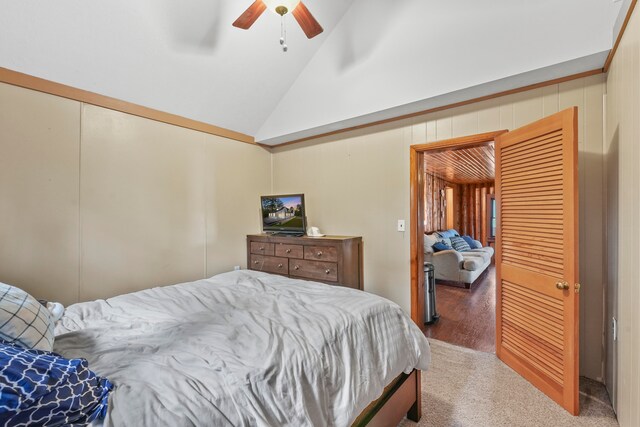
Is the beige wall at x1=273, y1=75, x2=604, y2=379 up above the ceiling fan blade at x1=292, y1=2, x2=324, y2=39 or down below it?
below

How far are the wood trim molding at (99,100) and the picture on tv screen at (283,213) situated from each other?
3.25 ft

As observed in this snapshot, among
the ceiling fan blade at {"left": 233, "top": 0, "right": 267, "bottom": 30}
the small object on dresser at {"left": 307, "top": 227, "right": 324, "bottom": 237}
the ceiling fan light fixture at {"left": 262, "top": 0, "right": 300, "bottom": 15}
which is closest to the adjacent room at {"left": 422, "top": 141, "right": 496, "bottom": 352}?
the small object on dresser at {"left": 307, "top": 227, "right": 324, "bottom": 237}

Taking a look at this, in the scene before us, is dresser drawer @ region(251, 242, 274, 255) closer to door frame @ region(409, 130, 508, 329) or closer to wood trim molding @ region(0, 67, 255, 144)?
wood trim molding @ region(0, 67, 255, 144)

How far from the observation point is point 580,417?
1.83 metres

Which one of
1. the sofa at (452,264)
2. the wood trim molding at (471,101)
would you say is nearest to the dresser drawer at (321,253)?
the wood trim molding at (471,101)

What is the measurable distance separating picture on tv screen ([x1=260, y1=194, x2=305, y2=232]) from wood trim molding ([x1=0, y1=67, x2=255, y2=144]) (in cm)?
99

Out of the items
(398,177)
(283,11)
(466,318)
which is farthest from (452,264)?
A: (283,11)

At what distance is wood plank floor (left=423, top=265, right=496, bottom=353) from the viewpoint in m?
2.96

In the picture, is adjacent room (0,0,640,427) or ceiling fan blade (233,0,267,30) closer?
adjacent room (0,0,640,427)

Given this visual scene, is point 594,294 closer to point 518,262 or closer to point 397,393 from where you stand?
point 518,262

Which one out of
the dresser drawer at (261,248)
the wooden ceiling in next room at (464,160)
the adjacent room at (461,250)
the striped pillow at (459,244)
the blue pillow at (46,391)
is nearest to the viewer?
the blue pillow at (46,391)

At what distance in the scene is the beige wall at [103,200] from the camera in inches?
85.7

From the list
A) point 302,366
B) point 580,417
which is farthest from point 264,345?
point 580,417

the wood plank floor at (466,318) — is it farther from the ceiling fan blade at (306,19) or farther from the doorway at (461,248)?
the ceiling fan blade at (306,19)
